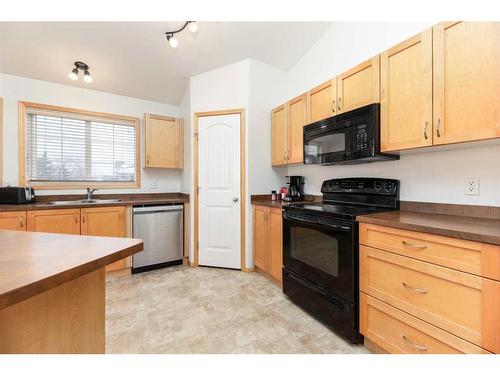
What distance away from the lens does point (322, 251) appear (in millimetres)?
1844

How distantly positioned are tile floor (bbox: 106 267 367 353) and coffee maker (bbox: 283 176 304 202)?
3.44 ft

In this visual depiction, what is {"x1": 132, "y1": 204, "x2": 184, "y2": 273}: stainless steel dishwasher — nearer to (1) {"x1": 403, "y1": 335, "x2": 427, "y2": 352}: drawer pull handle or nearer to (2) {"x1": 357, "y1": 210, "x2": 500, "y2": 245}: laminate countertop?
(2) {"x1": 357, "y1": 210, "x2": 500, "y2": 245}: laminate countertop

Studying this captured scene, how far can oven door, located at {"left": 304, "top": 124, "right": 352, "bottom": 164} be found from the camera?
196cm

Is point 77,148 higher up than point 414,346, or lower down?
higher up

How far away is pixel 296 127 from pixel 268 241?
133 centimetres

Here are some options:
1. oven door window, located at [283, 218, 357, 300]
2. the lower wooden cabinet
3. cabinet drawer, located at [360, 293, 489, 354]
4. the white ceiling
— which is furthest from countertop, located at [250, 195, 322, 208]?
the white ceiling

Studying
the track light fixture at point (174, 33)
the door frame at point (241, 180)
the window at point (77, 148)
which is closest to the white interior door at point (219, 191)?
the door frame at point (241, 180)

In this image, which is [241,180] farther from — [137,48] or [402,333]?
[402,333]

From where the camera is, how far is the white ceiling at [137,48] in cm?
242

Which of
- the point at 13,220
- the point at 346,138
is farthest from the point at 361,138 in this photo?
the point at 13,220

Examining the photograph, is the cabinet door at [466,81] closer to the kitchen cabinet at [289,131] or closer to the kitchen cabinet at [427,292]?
the kitchen cabinet at [427,292]

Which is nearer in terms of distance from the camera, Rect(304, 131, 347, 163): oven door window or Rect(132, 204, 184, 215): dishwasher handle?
Rect(304, 131, 347, 163): oven door window

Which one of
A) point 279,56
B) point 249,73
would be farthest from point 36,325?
point 279,56
